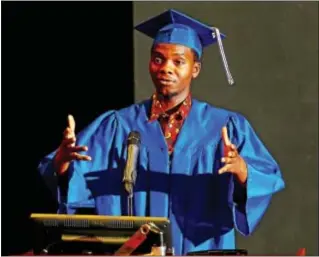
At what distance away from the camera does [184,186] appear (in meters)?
6.41

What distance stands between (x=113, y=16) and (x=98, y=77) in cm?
44

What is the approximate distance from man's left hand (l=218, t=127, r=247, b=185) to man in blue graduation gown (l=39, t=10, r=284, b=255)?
5 centimetres

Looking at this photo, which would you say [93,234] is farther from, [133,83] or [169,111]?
[133,83]

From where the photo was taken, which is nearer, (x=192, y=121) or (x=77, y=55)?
(x=192, y=121)

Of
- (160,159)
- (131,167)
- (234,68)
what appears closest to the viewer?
(131,167)

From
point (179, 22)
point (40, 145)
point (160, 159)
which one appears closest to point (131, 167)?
point (160, 159)

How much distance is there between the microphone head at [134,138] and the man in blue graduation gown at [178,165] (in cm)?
14

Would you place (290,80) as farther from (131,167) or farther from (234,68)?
(131,167)

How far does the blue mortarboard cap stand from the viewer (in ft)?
21.3

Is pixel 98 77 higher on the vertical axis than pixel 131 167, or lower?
higher

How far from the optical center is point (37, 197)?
23.7ft

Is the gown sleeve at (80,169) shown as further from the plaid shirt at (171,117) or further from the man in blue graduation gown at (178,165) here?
the plaid shirt at (171,117)

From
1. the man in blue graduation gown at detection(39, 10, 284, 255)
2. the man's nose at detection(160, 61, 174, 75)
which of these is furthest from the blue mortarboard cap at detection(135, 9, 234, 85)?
the man's nose at detection(160, 61, 174, 75)

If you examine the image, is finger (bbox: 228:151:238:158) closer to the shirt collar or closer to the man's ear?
the shirt collar
